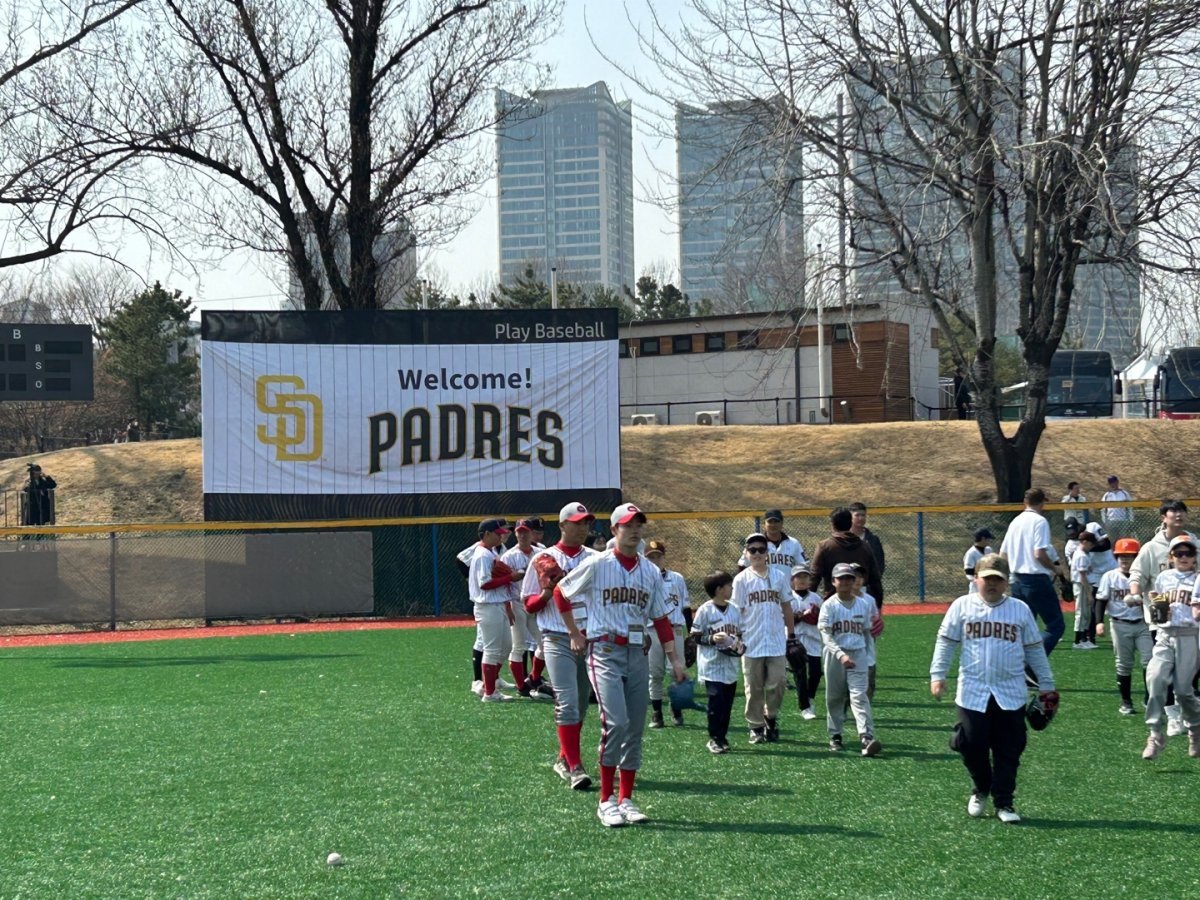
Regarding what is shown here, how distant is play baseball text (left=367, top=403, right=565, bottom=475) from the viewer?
2447 centimetres

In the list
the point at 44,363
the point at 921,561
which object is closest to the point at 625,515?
the point at 921,561

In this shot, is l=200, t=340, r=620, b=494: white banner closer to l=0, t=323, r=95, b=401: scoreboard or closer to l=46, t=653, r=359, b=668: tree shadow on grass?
l=0, t=323, r=95, b=401: scoreboard

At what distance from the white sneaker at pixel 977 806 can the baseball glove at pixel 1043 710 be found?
1.77 feet

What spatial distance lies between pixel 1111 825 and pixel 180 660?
13013 mm

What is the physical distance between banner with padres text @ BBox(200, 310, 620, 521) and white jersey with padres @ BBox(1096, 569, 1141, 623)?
13785 millimetres

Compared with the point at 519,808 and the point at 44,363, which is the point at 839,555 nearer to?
the point at 519,808

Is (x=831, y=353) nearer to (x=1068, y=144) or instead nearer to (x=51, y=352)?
(x=1068, y=144)

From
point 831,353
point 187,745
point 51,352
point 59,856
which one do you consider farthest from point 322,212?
point 59,856

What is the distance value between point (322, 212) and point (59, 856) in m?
24.9

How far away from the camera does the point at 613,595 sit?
26.5 ft

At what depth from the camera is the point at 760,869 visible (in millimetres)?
6863

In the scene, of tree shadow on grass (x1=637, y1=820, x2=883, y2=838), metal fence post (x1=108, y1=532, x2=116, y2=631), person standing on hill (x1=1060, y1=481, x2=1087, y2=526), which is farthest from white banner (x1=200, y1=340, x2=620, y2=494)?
tree shadow on grass (x1=637, y1=820, x2=883, y2=838)

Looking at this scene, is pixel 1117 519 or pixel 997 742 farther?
pixel 1117 519

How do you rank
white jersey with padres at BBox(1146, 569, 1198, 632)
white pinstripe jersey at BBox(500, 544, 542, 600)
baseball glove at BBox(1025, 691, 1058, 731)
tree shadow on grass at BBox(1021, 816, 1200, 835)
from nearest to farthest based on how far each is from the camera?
tree shadow on grass at BBox(1021, 816, 1200, 835), baseball glove at BBox(1025, 691, 1058, 731), white jersey with padres at BBox(1146, 569, 1198, 632), white pinstripe jersey at BBox(500, 544, 542, 600)
